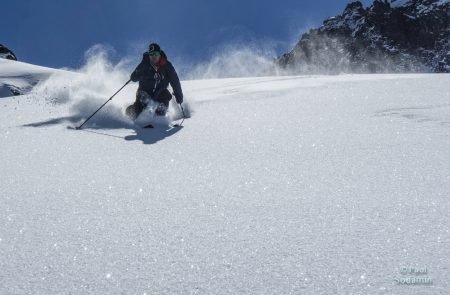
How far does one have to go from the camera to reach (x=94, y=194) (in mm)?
2572

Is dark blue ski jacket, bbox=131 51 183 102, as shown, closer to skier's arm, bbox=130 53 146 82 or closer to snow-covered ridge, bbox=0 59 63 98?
skier's arm, bbox=130 53 146 82

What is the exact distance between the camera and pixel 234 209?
219cm

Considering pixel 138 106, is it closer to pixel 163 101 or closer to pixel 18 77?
pixel 163 101

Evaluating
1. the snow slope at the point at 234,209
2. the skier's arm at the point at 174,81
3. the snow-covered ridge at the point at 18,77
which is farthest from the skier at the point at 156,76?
the snow-covered ridge at the point at 18,77

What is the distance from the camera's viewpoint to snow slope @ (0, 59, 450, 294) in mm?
1516

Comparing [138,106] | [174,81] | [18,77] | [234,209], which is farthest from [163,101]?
[18,77]

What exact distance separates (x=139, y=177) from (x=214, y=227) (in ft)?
3.91

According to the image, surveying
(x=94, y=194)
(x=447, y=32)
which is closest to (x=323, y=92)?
(x=94, y=194)

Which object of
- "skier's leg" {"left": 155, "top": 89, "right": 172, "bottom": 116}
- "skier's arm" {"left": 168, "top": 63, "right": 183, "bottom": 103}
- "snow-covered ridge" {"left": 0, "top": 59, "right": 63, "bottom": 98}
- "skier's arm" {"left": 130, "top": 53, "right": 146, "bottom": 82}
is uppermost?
"snow-covered ridge" {"left": 0, "top": 59, "right": 63, "bottom": 98}

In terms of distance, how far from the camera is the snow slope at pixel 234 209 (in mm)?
1516

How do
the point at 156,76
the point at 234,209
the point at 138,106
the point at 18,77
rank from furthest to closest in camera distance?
the point at 18,77 < the point at 156,76 < the point at 138,106 < the point at 234,209

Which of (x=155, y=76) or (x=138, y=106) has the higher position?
(x=155, y=76)

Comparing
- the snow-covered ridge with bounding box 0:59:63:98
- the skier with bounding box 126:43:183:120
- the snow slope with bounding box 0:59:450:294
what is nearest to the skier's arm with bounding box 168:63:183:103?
the skier with bounding box 126:43:183:120

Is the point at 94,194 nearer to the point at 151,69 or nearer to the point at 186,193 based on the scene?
the point at 186,193
